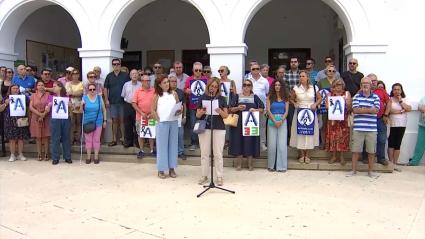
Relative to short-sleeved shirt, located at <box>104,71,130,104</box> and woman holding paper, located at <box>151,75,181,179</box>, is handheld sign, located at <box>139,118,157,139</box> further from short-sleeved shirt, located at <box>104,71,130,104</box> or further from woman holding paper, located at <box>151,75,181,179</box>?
short-sleeved shirt, located at <box>104,71,130,104</box>

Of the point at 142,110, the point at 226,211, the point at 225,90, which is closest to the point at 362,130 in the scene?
the point at 225,90

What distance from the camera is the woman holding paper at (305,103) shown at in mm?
8086

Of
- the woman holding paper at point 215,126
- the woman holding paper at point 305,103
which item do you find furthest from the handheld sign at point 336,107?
the woman holding paper at point 215,126

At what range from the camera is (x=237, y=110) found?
7.70 metres

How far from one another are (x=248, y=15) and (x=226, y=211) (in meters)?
4.91

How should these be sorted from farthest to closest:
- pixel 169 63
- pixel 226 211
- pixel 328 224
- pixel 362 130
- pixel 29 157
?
pixel 169 63 → pixel 29 157 → pixel 362 130 → pixel 226 211 → pixel 328 224

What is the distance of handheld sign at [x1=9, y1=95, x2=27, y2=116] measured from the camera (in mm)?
8992

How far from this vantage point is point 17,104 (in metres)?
9.02

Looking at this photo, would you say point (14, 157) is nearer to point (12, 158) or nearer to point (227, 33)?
point (12, 158)

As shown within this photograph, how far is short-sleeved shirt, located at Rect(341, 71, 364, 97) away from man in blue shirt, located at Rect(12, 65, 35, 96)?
6.45m

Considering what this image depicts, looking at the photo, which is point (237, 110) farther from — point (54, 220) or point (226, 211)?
point (54, 220)

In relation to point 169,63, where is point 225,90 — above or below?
below

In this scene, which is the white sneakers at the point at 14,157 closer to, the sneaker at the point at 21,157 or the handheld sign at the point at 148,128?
the sneaker at the point at 21,157

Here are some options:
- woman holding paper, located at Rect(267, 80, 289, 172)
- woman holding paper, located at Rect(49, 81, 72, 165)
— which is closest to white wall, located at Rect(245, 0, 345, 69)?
woman holding paper, located at Rect(267, 80, 289, 172)
